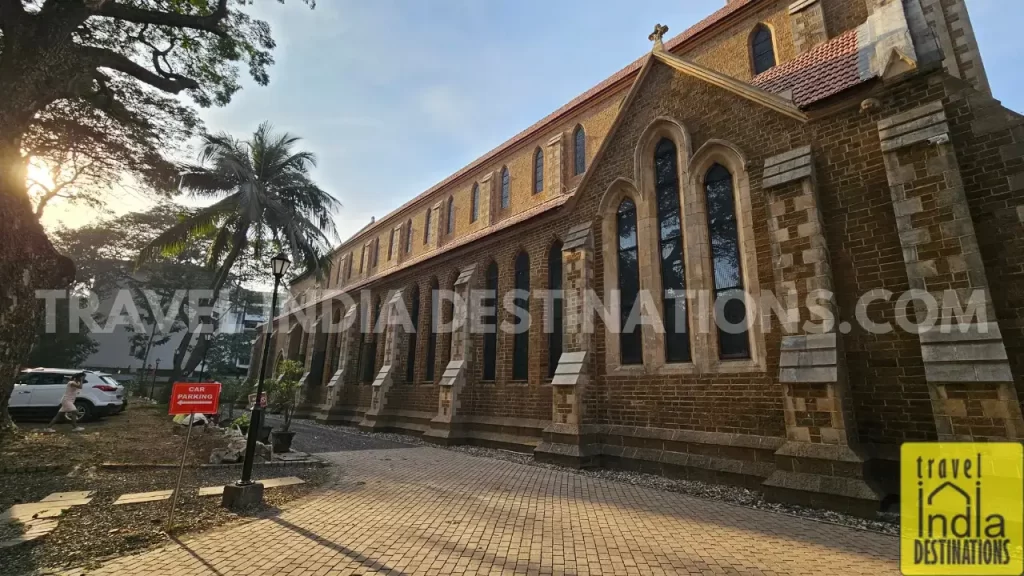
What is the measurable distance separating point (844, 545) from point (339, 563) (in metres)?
5.38

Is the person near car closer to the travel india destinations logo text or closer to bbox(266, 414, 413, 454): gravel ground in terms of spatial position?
bbox(266, 414, 413, 454): gravel ground

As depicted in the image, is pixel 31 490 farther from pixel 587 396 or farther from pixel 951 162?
pixel 951 162

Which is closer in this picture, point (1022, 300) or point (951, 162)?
point (1022, 300)

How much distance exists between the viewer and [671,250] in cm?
955

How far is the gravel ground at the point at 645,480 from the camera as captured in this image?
5.59 meters

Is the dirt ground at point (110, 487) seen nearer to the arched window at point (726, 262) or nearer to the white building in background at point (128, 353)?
the arched window at point (726, 262)

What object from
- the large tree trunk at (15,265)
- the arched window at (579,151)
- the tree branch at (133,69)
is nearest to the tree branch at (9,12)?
the tree branch at (133,69)

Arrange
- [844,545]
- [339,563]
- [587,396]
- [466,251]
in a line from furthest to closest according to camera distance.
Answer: [466,251] → [587,396] → [844,545] → [339,563]

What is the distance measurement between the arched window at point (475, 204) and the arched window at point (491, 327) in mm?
7025

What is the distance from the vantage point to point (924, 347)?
19.0ft

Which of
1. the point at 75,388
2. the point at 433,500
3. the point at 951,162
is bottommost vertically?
the point at 433,500

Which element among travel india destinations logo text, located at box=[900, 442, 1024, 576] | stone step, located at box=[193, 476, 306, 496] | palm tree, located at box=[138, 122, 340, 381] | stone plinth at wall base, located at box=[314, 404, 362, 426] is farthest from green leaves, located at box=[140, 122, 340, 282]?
travel india destinations logo text, located at box=[900, 442, 1024, 576]

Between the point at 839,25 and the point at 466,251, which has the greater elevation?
the point at 839,25

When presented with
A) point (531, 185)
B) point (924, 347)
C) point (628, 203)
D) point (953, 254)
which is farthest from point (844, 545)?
point (531, 185)
